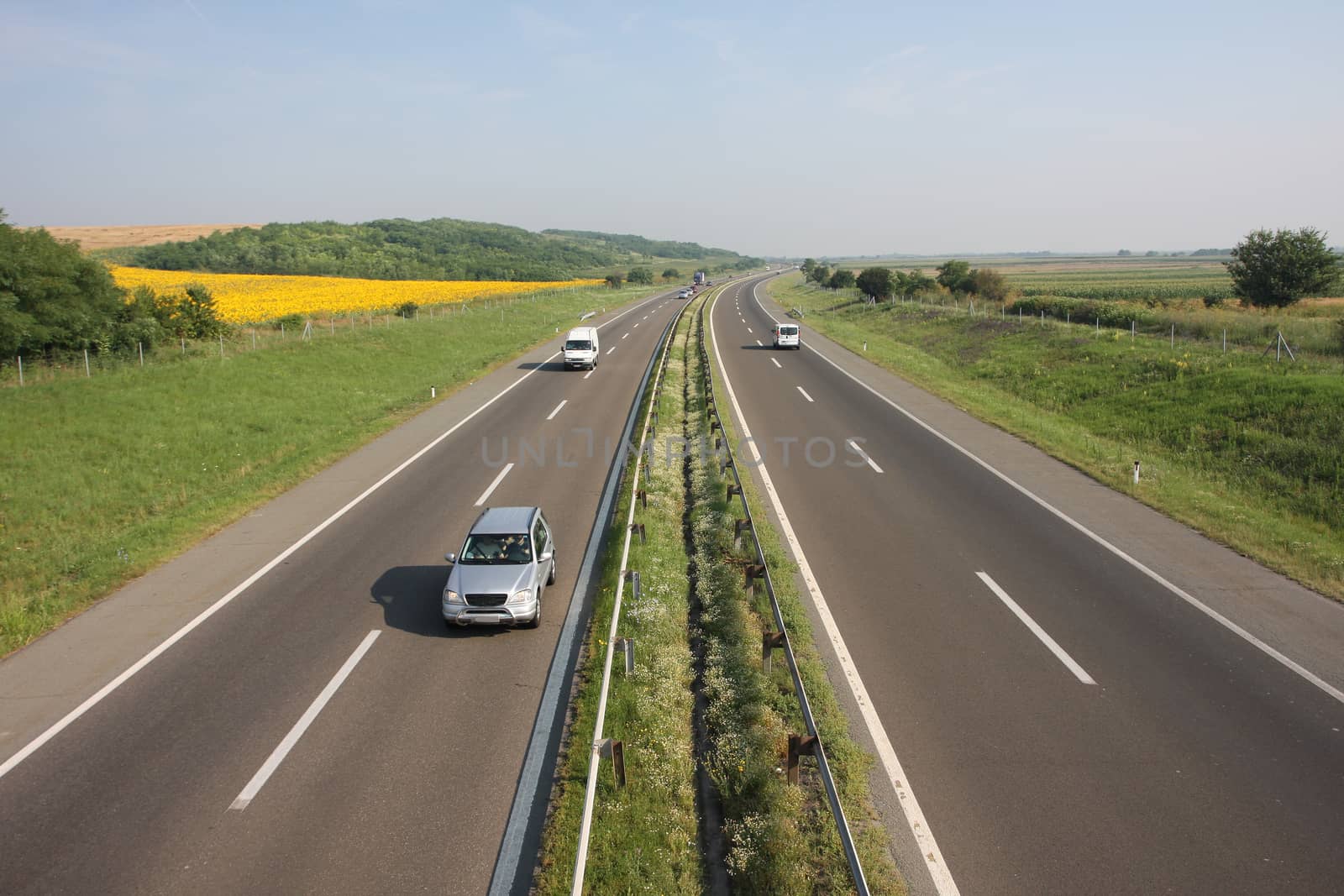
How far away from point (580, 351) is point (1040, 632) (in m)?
29.4

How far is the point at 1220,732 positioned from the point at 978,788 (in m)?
3.11

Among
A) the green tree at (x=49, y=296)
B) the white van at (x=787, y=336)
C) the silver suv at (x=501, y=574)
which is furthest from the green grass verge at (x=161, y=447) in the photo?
the white van at (x=787, y=336)

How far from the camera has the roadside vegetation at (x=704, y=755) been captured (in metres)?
6.54

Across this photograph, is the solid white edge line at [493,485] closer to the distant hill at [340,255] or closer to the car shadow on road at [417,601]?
the car shadow on road at [417,601]

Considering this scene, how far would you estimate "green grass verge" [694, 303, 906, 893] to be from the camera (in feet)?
21.2

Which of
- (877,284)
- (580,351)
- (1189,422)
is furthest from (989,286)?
(1189,422)

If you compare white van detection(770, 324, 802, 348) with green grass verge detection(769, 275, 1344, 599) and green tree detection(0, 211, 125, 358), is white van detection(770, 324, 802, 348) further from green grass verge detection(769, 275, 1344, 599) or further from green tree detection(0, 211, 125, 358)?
green tree detection(0, 211, 125, 358)

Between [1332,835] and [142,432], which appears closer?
[1332,835]

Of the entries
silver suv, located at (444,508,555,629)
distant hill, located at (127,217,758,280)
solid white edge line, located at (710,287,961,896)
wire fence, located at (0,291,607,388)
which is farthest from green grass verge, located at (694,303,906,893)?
distant hill, located at (127,217,758,280)

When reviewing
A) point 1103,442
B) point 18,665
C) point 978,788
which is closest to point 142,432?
point 18,665

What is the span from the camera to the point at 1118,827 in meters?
6.99

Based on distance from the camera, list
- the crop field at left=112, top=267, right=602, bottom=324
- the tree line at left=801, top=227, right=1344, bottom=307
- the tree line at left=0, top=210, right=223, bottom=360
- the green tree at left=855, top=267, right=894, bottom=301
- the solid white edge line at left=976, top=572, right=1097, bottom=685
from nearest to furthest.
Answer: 1. the solid white edge line at left=976, top=572, right=1097, bottom=685
2. the tree line at left=0, top=210, right=223, bottom=360
3. the tree line at left=801, top=227, right=1344, bottom=307
4. the crop field at left=112, top=267, right=602, bottom=324
5. the green tree at left=855, top=267, right=894, bottom=301

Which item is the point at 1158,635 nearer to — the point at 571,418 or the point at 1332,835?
the point at 1332,835

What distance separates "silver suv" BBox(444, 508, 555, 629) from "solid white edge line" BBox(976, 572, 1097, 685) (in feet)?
22.9
